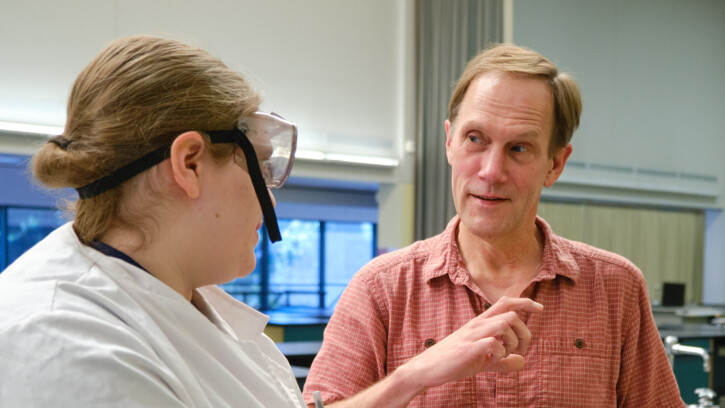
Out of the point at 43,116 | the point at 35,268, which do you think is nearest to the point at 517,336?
the point at 35,268

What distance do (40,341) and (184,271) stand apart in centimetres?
26

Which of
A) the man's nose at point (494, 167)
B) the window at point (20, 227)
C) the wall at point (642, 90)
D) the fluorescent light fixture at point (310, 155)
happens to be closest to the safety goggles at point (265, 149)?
the man's nose at point (494, 167)

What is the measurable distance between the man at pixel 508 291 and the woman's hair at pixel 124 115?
0.72 metres

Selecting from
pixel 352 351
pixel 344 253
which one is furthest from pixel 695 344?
pixel 344 253

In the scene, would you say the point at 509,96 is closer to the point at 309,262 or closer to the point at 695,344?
the point at 695,344

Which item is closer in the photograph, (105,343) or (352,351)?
(105,343)

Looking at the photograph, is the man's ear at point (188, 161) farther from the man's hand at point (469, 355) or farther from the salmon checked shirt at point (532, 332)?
the salmon checked shirt at point (532, 332)

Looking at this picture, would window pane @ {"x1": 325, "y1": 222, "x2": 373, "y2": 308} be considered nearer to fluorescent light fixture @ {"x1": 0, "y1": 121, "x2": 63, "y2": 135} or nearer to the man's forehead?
fluorescent light fixture @ {"x1": 0, "y1": 121, "x2": 63, "y2": 135}

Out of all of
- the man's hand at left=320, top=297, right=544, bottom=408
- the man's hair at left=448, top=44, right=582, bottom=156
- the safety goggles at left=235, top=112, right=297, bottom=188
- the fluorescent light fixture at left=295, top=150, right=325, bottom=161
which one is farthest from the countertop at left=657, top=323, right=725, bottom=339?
the safety goggles at left=235, top=112, right=297, bottom=188

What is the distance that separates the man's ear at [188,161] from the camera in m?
0.97

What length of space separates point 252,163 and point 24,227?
10.6m

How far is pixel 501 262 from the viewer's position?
1.71 metres

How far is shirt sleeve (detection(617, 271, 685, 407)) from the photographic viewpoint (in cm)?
164

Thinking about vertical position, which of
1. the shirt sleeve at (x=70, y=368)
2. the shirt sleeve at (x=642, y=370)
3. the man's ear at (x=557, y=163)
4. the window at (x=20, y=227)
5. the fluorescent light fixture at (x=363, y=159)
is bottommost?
the window at (x=20, y=227)
